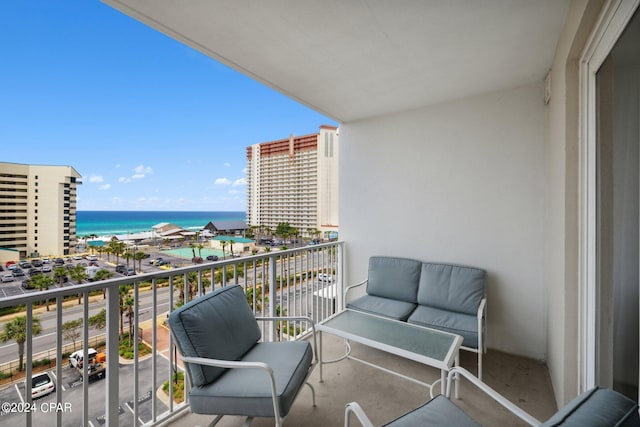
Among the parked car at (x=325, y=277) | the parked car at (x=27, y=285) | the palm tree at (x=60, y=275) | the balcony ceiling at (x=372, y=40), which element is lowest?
the parked car at (x=325, y=277)

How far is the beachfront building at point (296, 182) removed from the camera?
4.36 m

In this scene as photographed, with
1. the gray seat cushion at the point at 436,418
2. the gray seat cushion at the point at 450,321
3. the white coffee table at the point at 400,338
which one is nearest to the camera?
the gray seat cushion at the point at 436,418

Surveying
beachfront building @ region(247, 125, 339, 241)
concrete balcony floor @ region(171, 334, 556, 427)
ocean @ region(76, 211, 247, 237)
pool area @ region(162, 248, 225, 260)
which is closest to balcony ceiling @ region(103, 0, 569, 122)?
beachfront building @ region(247, 125, 339, 241)

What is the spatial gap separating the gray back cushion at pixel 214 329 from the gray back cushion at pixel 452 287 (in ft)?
6.03

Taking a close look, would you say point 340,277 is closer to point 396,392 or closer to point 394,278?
point 394,278

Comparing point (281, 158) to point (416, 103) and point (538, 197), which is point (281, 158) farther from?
point (538, 197)

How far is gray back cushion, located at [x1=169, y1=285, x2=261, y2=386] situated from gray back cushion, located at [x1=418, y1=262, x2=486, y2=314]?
184 cm

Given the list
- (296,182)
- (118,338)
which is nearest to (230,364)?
(118,338)

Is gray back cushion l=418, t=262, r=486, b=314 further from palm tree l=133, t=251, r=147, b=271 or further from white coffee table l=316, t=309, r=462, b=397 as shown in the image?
palm tree l=133, t=251, r=147, b=271

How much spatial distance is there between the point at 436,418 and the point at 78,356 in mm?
1922

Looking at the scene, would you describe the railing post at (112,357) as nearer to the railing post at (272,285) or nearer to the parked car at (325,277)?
the railing post at (272,285)

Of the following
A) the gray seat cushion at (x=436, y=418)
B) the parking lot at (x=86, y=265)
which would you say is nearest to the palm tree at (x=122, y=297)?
the parking lot at (x=86, y=265)

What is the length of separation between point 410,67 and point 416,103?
2.71 ft

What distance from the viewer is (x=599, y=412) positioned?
2.27 ft
